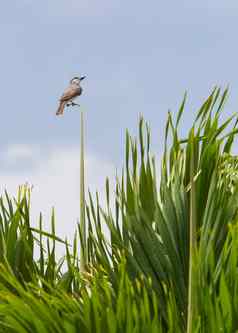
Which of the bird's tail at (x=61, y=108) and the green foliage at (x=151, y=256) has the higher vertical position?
the bird's tail at (x=61, y=108)

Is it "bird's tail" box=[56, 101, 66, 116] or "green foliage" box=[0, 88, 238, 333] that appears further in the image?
"bird's tail" box=[56, 101, 66, 116]

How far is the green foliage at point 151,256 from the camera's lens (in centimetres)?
645

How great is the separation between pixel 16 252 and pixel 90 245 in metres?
0.88

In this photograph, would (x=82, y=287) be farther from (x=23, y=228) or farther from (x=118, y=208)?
(x=23, y=228)

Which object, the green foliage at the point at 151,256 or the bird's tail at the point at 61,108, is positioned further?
the bird's tail at the point at 61,108

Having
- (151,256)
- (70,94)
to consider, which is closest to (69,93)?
(70,94)

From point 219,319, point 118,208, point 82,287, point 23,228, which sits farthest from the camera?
point 23,228

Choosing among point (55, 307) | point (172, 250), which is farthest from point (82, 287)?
point (172, 250)

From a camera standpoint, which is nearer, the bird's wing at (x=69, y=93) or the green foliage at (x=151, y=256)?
the green foliage at (x=151, y=256)

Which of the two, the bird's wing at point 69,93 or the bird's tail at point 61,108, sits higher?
the bird's wing at point 69,93

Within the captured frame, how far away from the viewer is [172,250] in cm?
721

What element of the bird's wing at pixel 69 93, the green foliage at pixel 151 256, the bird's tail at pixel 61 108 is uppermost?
the bird's wing at pixel 69 93

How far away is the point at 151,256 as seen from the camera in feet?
23.5

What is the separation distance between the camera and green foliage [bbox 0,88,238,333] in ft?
21.2
